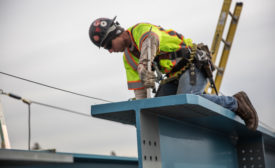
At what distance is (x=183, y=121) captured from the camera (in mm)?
2865

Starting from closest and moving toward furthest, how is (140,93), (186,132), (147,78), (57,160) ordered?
(57,160) < (147,78) < (186,132) < (140,93)

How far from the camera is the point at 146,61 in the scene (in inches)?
107

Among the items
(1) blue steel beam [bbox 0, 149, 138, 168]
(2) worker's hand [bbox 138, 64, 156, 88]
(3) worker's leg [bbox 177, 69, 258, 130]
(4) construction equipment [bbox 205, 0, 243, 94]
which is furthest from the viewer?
(4) construction equipment [bbox 205, 0, 243, 94]

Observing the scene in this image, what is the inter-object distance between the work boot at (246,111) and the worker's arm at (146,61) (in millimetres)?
872

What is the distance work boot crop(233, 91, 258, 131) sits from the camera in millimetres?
3137

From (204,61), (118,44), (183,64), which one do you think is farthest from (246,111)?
(118,44)

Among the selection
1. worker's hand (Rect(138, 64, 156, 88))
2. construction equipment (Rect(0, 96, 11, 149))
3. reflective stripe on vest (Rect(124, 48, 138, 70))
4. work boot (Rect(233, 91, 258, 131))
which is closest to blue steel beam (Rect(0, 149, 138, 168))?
construction equipment (Rect(0, 96, 11, 149))

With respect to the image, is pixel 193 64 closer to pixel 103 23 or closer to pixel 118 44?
pixel 118 44

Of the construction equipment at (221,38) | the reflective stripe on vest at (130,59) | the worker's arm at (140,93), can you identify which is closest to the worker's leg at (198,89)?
the worker's arm at (140,93)

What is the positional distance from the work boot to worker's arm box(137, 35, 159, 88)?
872 mm

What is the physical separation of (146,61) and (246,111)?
1000mm

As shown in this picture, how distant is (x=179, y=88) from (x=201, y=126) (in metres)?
0.38

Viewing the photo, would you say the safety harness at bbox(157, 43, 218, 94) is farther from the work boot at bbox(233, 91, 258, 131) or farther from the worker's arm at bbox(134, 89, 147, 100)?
the work boot at bbox(233, 91, 258, 131)

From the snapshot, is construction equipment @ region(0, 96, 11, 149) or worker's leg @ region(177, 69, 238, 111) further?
worker's leg @ region(177, 69, 238, 111)
